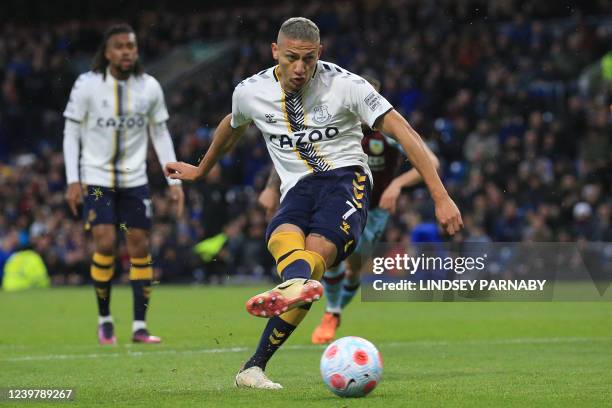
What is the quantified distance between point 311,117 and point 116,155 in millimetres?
4156

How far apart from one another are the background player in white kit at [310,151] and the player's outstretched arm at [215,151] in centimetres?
9

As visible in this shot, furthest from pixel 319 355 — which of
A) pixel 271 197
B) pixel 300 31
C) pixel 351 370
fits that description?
pixel 300 31

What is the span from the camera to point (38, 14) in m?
34.7

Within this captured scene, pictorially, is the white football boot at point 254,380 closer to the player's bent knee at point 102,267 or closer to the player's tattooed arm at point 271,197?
the player's tattooed arm at point 271,197

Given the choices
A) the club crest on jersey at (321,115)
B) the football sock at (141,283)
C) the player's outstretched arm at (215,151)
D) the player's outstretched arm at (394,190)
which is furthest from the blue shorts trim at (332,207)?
the football sock at (141,283)

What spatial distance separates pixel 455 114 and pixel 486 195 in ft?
8.85

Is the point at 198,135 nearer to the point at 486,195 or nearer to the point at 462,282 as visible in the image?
the point at 486,195

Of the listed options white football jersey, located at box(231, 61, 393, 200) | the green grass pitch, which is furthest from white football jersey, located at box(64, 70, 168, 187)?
white football jersey, located at box(231, 61, 393, 200)

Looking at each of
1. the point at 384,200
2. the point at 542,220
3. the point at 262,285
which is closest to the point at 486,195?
the point at 542,220

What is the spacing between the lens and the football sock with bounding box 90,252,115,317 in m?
10.3

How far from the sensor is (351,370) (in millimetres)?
6008

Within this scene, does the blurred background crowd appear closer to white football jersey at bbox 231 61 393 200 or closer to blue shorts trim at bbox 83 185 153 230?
blue shorts trim at bbox 83 185 153 230

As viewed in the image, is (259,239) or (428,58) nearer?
(259,239)

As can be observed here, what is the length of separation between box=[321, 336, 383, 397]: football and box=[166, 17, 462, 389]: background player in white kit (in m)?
0.42
